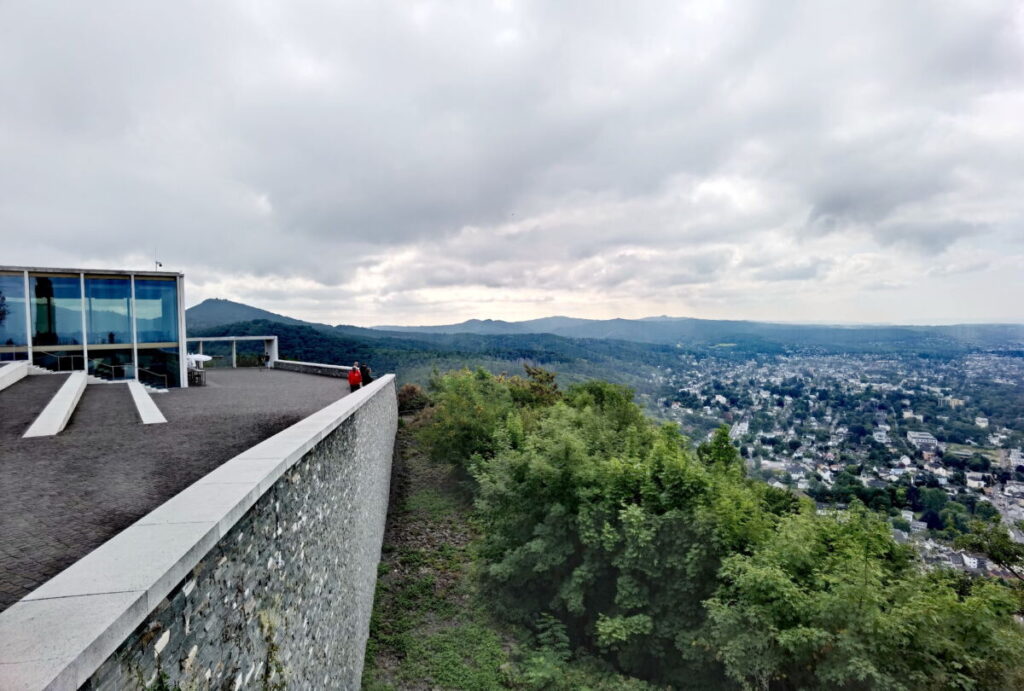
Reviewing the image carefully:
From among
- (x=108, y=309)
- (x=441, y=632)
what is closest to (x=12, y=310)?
(x=108, y=309)

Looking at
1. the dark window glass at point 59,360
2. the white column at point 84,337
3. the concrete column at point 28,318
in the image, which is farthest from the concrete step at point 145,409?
the concrete column at point 28,318

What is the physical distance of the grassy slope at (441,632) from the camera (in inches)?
331

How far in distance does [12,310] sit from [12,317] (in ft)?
0.67

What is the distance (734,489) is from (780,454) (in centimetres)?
3262

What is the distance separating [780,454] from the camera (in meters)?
37.5

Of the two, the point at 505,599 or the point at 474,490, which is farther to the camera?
the point at 474,490

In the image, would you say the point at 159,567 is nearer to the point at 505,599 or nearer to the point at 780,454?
the point at 505,599

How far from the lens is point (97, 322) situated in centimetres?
1530

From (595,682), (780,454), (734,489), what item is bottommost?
(780,454)

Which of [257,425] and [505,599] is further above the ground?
[257,425]

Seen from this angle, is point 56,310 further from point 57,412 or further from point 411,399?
point 411,399

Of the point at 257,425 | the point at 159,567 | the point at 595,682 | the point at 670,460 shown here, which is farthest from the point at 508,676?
the point at 159,567

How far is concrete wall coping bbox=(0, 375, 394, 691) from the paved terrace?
2.05 ft

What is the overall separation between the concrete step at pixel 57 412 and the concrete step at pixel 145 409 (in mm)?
910
